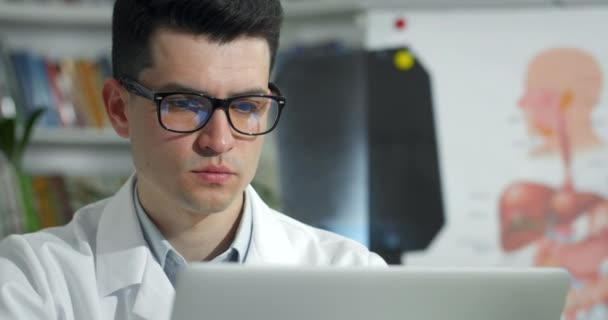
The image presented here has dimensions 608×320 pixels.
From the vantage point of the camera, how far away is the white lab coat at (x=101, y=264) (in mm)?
1324

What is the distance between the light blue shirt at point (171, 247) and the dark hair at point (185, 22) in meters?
0.26

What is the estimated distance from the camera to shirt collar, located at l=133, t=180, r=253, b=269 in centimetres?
145

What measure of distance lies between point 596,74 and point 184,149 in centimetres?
203

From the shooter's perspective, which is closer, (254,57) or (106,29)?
(254,57)

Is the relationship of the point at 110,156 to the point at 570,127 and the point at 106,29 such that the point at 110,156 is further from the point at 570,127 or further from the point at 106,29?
the point at 570,127

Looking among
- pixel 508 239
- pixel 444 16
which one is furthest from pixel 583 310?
pixel 444 16

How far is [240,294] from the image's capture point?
2.98ft

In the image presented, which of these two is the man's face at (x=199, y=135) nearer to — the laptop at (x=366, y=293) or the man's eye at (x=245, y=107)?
the man's eye at (x=245, y=107)

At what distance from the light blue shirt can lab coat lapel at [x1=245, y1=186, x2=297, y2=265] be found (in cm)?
1

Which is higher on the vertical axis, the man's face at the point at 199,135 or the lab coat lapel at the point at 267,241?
the man's face at the point at 199,135

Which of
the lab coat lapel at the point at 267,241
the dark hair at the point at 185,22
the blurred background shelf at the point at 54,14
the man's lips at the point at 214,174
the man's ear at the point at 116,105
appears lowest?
the lab coat lapel at the point at 267,241

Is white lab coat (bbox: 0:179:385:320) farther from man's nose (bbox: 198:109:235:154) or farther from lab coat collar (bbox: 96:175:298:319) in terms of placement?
man's nose (bbox: 198:109:235:154)

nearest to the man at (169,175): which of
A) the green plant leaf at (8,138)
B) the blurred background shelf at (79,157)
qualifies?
the green plant leaf at (8,138)

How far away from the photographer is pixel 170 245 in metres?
1.45
